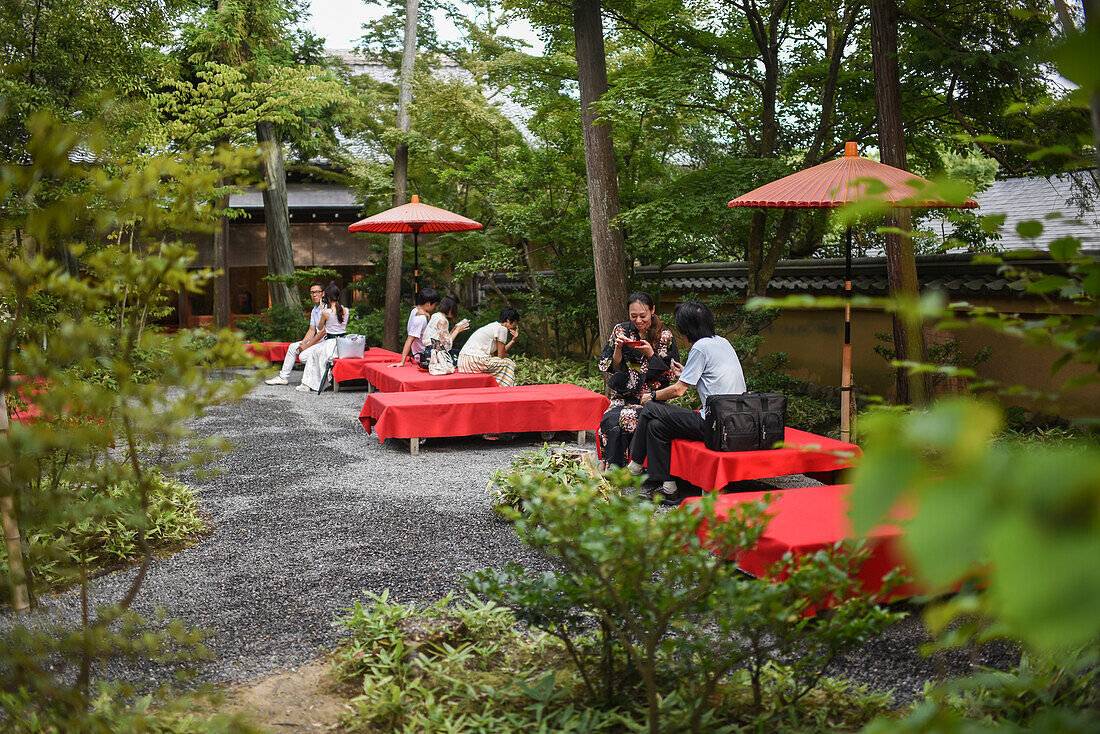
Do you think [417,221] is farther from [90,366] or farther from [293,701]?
[90,366]

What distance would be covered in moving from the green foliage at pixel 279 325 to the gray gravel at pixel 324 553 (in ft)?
26.5

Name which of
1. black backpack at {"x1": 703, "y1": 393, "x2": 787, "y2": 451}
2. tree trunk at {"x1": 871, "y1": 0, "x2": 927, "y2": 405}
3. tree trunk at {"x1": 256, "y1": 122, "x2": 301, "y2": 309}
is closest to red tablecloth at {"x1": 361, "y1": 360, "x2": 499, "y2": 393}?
black backpack at {"x1": 703, "y1": 393, "x2": 787, "y2": 451}

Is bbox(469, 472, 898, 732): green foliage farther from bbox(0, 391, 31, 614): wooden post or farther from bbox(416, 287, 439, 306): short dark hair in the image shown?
bbox(416, 287, 439, 306): short dark hair

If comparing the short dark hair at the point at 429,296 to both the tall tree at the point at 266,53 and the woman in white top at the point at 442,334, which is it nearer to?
the woman in white top at the point at 442,334

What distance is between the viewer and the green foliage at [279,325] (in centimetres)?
1616

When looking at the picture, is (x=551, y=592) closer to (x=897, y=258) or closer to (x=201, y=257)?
(x=897, y=258)

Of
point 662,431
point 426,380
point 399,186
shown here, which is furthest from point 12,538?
point 399,186

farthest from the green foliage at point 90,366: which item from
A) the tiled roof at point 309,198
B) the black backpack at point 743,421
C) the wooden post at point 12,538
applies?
the tiled roof at point 309,198

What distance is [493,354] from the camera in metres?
9.95

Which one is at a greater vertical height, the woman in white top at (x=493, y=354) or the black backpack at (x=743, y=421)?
the woman in white top at (x=493, y=354)

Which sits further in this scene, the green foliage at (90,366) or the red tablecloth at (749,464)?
the red tablecloth at (749,464)

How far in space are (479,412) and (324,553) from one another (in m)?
3.10

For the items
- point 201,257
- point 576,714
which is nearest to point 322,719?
point 576,714

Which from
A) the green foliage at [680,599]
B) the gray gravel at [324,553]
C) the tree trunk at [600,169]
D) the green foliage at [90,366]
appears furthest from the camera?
the tree trunk at [600,169]
